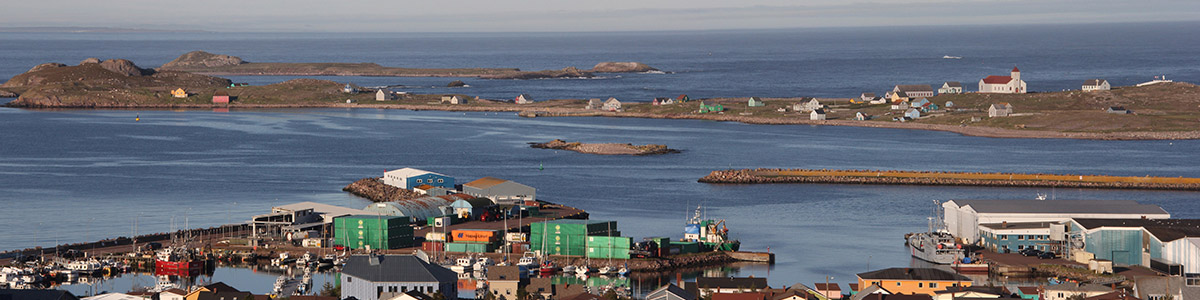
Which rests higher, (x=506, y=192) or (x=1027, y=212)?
(x=1027, y=212)

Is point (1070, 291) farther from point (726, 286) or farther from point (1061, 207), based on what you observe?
point (1061, 207)

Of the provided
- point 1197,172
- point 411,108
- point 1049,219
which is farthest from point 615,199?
point 411,108

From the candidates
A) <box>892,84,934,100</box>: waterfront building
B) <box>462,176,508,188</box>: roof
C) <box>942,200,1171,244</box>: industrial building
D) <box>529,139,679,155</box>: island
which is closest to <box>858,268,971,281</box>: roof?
<box>942,200,1171,244</box>: industrial building

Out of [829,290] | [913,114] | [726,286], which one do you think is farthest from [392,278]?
[913,114]

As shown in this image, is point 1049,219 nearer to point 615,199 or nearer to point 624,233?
point 624,233

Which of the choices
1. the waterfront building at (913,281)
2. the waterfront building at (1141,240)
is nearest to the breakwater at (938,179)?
the waterfront building at (1141,240)

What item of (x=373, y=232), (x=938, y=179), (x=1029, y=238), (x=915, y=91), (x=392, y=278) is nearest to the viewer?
(x=392, y=278)
